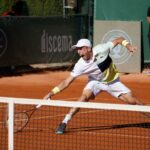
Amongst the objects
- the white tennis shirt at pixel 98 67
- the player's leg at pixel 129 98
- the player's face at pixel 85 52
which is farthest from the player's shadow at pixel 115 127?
the player's face at pixel 85 52

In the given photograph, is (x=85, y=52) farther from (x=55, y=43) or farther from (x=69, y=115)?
(x=55, y=43)

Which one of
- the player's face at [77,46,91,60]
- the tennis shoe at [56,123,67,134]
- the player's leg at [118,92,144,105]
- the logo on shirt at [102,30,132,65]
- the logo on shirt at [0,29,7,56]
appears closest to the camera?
the player's face at [77,46,91,60]

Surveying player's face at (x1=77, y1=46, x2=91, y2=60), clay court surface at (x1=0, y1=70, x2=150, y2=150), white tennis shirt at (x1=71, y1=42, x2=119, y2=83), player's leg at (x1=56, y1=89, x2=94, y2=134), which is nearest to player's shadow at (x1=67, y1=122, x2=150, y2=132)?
clay court surface at (x1=0, y1=70, x2=150, y2=150)

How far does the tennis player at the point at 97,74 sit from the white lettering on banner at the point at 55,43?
7.81m

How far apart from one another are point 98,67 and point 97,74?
0.47ft

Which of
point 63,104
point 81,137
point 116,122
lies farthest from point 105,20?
point 63,104

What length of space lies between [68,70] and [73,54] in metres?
0.53

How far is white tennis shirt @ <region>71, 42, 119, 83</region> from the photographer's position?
9.69m

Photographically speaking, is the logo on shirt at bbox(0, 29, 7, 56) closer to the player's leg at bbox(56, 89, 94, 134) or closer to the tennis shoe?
the player's leg at bbox(56, 89, 94, 134)

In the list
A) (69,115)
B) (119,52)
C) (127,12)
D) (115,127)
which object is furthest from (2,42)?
(69,115)

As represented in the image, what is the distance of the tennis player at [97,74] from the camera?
9648mm

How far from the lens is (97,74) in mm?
9828

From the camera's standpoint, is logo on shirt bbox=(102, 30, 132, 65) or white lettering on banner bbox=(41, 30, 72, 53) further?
logo on shirt bbox=(102, 30, 132, 65)

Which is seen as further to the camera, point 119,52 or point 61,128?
point 119,52
